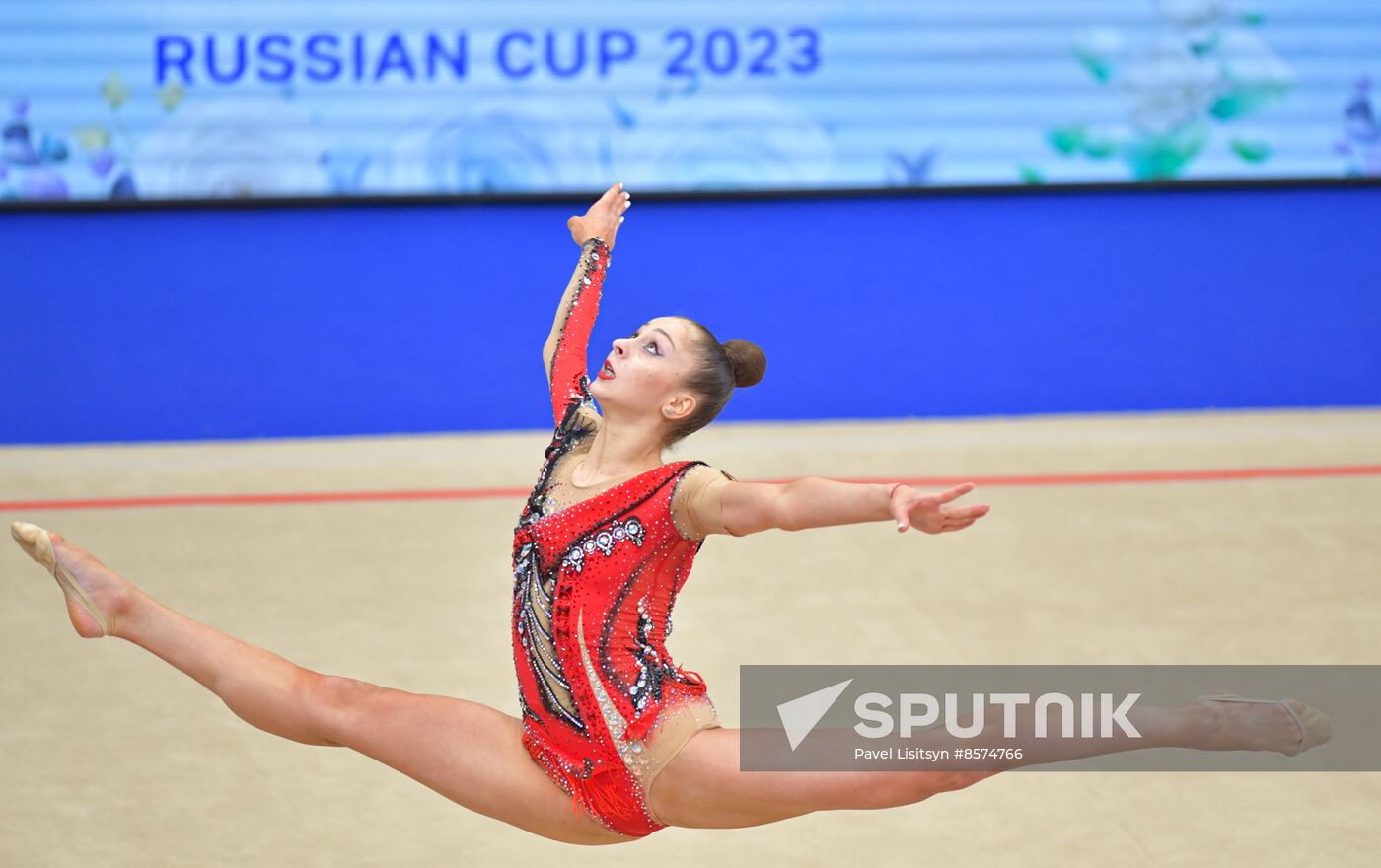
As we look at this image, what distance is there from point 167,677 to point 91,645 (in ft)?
1.01

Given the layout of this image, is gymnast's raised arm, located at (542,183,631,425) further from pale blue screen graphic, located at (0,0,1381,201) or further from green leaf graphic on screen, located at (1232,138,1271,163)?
green leaf graphic on screen, located at (1232,138,1271,163)

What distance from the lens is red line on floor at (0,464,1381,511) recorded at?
485 cm

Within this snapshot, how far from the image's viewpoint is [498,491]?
4.98 meters

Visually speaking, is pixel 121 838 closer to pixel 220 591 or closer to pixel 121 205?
pixel 220 591

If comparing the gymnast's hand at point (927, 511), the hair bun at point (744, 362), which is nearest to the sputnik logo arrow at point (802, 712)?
the gymnast's hand at point (927, 511)

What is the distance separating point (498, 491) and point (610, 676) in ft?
8.85

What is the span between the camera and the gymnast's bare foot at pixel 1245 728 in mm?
2096

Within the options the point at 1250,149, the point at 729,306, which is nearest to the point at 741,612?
the point at 729,306

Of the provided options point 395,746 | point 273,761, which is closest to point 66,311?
point 273,761

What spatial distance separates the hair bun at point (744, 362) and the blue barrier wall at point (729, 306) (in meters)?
3.03

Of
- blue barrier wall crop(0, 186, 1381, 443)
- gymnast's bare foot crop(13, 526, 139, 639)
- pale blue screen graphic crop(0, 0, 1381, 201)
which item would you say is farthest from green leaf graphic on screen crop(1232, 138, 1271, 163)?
gymnast's bare foot crop(13, 526, 139, 639)

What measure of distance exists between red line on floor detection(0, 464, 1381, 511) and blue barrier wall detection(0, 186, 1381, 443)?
0.74 m

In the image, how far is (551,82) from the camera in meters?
5.48

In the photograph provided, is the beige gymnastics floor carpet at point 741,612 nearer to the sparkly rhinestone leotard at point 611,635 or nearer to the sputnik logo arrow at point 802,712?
the sputnik logo arrow at point 802,712
